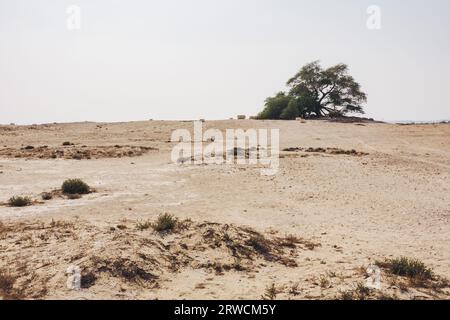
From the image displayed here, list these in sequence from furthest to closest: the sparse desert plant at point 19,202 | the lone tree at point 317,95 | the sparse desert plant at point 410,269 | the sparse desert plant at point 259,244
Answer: the lone tree at point 317,95
the sparse desert plant at point 19,202
the sparse desert plant at point 259,244
the sparse desert plant at point 410,269

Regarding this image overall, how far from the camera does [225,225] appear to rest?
10867mm

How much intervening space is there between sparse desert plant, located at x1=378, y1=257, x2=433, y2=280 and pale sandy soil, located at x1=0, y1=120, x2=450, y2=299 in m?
0.28

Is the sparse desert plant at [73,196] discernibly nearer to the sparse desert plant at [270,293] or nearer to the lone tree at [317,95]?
the sparse desert plant at [270,293]

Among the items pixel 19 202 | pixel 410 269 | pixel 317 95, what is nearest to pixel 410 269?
pixel 410 269

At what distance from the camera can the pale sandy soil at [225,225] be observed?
7992 millimetres

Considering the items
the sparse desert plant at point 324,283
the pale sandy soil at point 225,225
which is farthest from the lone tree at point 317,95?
the sparse desert plant at point 324,283

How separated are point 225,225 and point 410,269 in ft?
14.6

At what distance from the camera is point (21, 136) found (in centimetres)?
3878

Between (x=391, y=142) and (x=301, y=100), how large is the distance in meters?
23.4

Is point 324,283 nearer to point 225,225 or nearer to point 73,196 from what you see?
point 225,225

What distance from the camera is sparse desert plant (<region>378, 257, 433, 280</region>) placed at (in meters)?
8.12

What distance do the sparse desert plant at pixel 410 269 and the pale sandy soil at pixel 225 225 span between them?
28 cm

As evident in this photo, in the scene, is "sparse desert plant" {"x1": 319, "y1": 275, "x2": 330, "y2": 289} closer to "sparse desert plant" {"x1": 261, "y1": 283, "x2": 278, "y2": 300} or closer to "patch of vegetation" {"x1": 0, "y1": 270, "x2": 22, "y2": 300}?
"sparse desert plant" {"x1": 261, "y1": 283, "x2": 278, "y2": 300}
